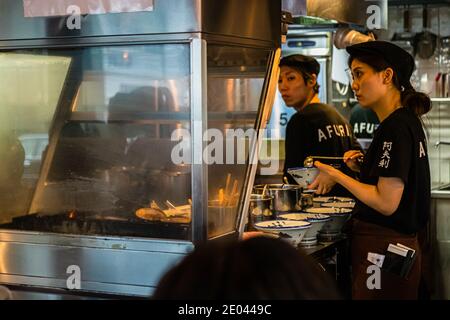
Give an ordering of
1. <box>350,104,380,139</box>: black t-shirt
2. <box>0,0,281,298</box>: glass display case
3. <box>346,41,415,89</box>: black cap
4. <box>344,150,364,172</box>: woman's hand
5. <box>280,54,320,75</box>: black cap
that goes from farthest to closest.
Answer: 1. <box>350,104,380,139</box>: black t-shirt
2. <box>280,54,320,75</box>: black cap
3. <box>344,150,364,172</box>: woman's hand
4. <box>346,41,415,89</box>: black cap
5. <box>0,0,281,298</box>: glass display case

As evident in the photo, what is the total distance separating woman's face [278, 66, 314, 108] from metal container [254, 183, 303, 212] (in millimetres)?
1146

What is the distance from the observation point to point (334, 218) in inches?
116

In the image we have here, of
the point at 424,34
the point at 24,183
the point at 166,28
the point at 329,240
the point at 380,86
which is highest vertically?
the point at 424,34

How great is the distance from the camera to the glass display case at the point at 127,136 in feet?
7.64

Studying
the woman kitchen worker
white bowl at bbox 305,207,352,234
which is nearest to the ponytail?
the woman kitchen worker

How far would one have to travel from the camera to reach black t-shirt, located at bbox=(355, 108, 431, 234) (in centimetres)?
271

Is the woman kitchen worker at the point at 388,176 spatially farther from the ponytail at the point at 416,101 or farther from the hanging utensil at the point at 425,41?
the hanging utensil at the point at 425,41

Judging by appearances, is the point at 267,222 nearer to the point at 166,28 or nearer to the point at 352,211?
the point at 352,211

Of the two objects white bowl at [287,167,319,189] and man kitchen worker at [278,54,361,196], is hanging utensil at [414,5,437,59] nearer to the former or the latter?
man kitchen worker at [278,54,361,196]

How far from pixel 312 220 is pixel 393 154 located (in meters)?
0.42

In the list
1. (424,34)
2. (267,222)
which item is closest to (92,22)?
(267,222)

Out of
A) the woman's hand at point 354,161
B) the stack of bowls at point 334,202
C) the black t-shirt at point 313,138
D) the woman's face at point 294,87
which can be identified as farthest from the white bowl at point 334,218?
the woman's face at point 294,87

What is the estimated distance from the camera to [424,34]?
21.5ft

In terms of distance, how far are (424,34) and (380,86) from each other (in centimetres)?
400
